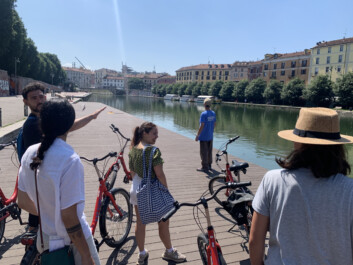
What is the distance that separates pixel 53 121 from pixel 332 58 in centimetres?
6923

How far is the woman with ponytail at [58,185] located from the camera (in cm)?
149

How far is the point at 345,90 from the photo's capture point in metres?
42.2

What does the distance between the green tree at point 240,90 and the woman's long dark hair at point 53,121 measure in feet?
227

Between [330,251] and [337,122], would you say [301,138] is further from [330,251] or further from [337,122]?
[330,251]

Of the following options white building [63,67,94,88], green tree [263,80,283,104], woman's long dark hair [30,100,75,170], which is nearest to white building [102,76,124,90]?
white building [63,67,94,88]

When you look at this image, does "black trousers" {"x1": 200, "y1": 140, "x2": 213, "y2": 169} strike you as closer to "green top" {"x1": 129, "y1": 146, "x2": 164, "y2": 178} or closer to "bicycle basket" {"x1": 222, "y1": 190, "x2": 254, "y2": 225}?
"green top" {"x1": 129, "y1": 146, "x2": 164, "y2": 178}

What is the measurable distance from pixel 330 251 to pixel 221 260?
987 millimetres

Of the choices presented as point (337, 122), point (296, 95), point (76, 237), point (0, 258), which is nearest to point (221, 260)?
point (76, 237)

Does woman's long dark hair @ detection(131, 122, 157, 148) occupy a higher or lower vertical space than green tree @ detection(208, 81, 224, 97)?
lower

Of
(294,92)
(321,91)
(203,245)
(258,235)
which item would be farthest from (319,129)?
(294,92)

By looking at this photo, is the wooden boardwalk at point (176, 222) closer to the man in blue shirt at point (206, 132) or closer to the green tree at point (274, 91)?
the man in blue shirt at point (206, 132)

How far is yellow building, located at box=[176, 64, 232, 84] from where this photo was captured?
104500 mm

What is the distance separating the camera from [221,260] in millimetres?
2076

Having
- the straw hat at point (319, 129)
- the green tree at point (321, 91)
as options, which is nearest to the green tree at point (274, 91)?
the green tree at point (321, 91)
